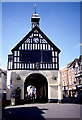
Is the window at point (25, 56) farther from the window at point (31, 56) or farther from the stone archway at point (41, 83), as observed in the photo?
the stone archway at point (41, 83)

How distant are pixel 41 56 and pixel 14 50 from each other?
160 inches

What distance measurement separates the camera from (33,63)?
70.7ft

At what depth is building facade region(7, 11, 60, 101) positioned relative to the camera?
824 inches

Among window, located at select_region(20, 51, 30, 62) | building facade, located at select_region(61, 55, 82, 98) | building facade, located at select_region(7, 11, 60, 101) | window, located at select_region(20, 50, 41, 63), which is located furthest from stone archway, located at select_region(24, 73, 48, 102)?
building facade, located at select_region(61, 55, 82, 98)

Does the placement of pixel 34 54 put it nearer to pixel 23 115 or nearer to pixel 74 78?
pixel 23 115

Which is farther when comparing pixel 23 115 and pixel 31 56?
pixel 31 56

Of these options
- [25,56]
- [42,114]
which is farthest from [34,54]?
[42,114]

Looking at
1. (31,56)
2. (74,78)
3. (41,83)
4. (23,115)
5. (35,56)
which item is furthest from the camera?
(74,78)

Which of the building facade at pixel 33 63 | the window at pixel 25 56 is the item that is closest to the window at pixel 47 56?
the building facade at pixel 33 63

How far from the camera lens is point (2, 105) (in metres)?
11.6

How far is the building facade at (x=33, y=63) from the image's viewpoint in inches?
824

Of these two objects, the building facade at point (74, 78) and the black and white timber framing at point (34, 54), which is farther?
the building facade at point (74, 78)

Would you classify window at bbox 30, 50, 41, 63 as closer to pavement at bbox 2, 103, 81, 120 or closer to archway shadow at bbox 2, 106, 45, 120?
pavement at bbox 2, 103, 81, 120

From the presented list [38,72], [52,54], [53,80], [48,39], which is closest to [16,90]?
[38,72]
